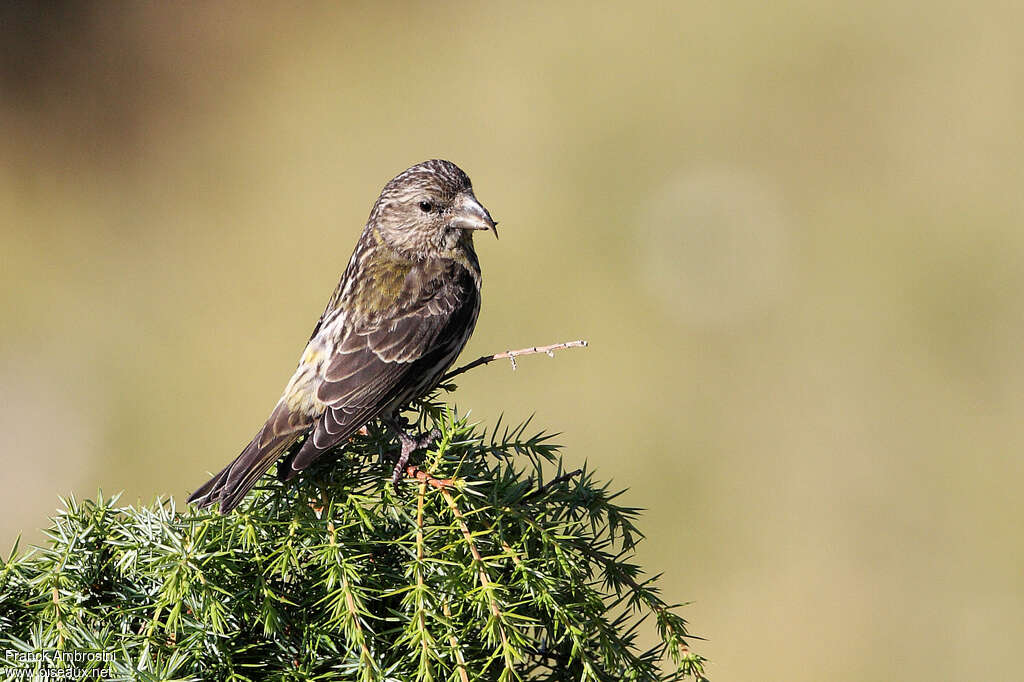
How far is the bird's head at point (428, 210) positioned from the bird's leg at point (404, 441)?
2.17 feet

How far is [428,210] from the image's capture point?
10.3 ft

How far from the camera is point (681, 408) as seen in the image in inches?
220

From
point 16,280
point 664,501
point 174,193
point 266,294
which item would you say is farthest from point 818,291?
point 16,280

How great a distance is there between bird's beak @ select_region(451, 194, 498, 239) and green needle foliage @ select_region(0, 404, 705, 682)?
54.4 inches

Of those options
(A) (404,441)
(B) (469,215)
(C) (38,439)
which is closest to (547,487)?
(A) (404,441)

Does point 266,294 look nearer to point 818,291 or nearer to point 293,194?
point 293,194

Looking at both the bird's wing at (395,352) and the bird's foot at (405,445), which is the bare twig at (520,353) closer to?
the bird's foot at (405,445)

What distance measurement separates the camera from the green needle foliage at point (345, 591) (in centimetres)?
145

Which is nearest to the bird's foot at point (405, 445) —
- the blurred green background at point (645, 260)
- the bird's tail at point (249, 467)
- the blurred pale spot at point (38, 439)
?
the bird's tail at point (249, 467)

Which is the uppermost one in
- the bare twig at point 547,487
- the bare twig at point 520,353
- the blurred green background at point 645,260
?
the blurred green background at point 645,260

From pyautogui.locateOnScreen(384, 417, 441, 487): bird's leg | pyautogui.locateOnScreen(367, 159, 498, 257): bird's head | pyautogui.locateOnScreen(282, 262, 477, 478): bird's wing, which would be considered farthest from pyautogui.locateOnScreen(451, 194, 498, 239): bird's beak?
pyautogui.locateOnScreen(384, 417, 441, 487): bird's leg

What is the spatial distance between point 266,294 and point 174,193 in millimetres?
1356

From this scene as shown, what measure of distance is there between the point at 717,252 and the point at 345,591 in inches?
184

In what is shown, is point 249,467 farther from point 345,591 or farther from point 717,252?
point 717,252
